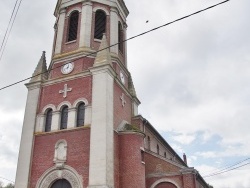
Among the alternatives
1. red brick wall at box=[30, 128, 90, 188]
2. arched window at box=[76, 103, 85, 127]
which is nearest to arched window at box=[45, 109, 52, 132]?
red brick wall at box=[30, 128, 90, 188]

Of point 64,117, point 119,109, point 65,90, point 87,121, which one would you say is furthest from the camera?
point 119,109

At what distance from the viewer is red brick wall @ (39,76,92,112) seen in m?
19.5

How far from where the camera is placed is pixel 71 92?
20.0m

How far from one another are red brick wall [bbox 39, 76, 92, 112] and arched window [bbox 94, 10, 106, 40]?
176 inches

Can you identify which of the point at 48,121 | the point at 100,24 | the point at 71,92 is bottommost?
the point at 48,121

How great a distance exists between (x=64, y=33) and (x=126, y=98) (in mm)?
6575

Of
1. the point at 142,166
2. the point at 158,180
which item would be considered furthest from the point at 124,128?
the point at 158,180

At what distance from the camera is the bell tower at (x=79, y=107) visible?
17.3 m

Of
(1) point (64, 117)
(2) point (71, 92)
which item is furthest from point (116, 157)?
(2) point (71, 92)

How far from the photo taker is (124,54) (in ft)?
80.3

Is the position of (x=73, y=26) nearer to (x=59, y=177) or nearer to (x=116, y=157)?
(x=116, y=157)

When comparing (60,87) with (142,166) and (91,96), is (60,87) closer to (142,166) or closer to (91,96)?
(91,96)

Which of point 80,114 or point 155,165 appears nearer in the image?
point 80,114

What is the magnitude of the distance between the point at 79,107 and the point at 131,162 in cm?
465
